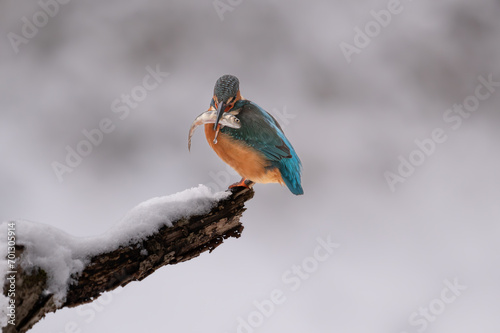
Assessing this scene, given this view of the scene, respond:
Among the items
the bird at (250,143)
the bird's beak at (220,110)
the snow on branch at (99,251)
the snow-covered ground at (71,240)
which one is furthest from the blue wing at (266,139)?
the snow-covered ground at (71,240)

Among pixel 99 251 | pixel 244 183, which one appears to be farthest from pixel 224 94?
pixel 99 251

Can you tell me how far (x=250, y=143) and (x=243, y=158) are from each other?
0.28 ft

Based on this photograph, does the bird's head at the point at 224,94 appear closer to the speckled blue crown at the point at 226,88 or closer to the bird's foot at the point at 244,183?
the speckled blue crown at the point at 226,88

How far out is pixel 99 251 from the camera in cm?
196

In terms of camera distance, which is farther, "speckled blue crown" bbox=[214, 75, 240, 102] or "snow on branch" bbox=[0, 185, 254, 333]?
"speckled blue crown" bbox=[214, 75, 240, 102]

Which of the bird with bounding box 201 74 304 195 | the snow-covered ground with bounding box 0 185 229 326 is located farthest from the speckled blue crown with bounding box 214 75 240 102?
the snow-covered ground with bounding box 0 185 229 326

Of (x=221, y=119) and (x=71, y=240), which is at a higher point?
(x=221, y=119)

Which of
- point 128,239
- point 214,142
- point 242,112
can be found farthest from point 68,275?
point 242,112

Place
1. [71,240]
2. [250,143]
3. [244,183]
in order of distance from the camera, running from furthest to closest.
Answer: [244,183], [250,143], [71,240]

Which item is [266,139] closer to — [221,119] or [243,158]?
[243,158]

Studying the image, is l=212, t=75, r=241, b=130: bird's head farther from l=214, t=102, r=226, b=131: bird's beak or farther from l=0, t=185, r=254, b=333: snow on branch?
l=0, t=185, r=254, b=333: snow on branch

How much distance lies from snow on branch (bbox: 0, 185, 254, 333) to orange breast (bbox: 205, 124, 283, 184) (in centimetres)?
24

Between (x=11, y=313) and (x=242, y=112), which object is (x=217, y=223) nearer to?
(x=242, y=112)

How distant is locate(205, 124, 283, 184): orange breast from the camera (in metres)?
2.54
